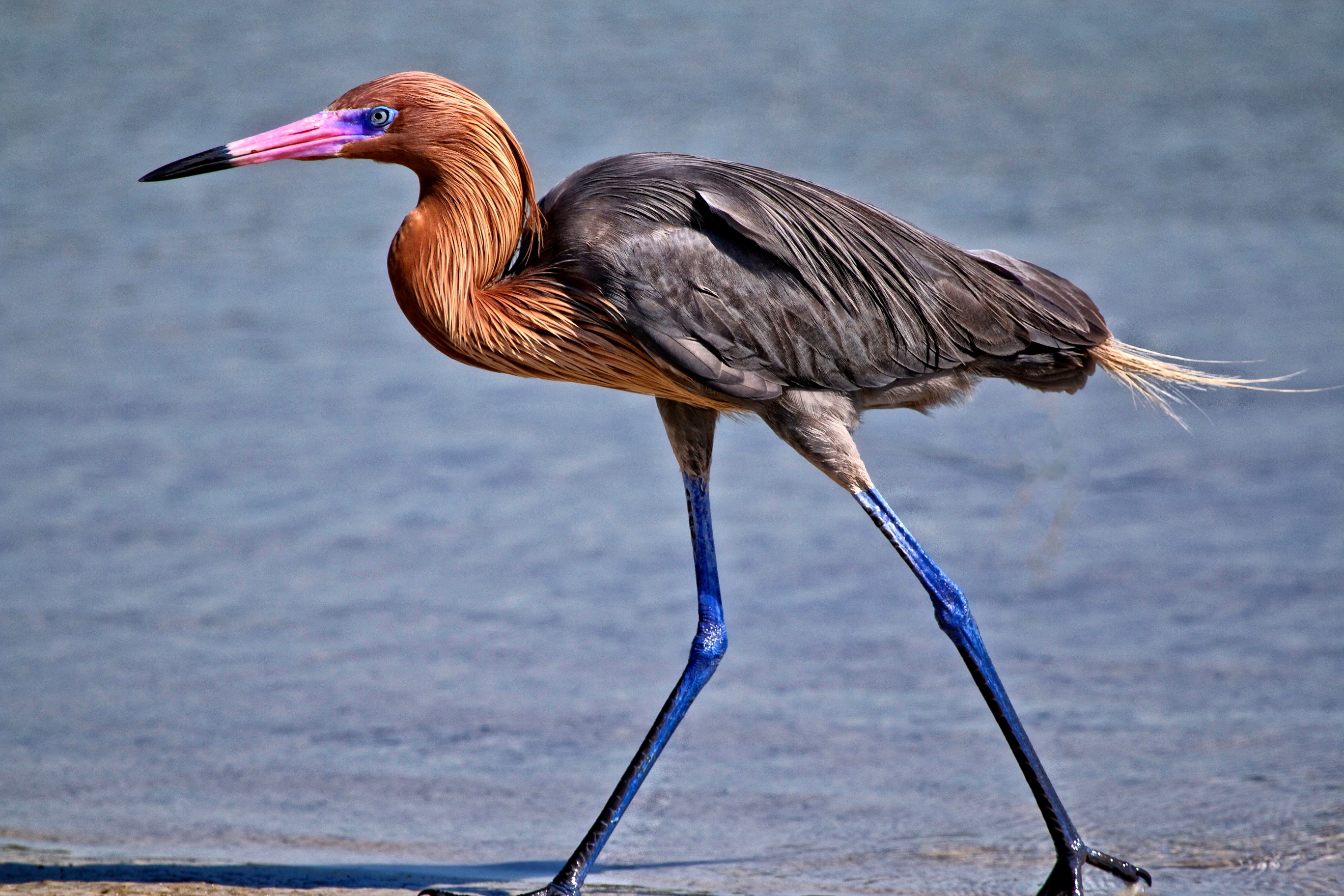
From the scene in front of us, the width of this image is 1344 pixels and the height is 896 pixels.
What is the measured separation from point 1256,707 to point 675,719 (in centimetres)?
243

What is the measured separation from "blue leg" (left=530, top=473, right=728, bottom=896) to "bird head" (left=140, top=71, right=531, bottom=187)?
1111 mm

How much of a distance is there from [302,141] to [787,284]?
1.26 m

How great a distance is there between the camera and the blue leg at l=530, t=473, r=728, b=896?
4.04 metres

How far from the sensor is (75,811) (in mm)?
4918

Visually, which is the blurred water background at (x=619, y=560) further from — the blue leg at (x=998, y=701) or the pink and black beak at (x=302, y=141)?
the pink and black beak at (x=302, y=141)

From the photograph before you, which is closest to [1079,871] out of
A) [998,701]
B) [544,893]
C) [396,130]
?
[998,701]

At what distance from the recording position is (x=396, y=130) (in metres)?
3.89

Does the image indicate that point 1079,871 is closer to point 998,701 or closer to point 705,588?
point 998,701

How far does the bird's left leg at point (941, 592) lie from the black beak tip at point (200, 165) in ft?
4.84

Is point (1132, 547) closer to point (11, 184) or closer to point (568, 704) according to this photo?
point (568, 704)

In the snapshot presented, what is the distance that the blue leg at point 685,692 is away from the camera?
13.3 feet

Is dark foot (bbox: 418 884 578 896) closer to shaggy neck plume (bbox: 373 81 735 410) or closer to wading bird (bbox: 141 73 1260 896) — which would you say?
wading bird (bbox: 141 73 1260 896)

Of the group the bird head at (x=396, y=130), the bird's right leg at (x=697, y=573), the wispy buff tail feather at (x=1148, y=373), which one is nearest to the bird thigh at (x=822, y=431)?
the bird's right leg at (x=697, y=573)

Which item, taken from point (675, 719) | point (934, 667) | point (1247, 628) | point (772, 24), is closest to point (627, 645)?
point (934, 667)
